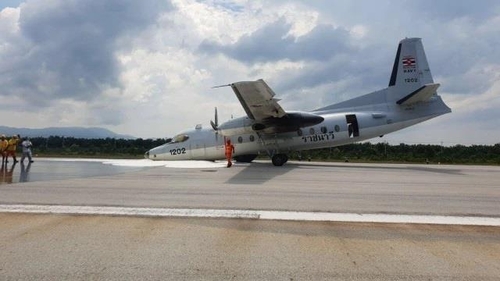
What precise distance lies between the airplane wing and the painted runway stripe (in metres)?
11.6

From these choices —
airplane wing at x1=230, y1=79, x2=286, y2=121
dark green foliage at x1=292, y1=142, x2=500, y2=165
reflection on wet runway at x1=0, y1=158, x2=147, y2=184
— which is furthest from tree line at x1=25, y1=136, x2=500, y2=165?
reflection on wet runway at x1=0, y1=158, x2=147, y2=184

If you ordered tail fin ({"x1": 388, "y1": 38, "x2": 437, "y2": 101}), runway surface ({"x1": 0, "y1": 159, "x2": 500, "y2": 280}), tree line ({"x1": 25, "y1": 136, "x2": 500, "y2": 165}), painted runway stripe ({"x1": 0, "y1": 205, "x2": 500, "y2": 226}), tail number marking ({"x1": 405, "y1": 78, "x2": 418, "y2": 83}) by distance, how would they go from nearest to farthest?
runway surface ({"x1": 0, "y1": 159, "x2": 500, "y2": 280}) → painted runway stripe ({"x1": 0, "y1": 205, "x2": 500, "y2": 226}) → tail fin ({"x1": 388, "y1": 38, "x2": 437, "y2": 101}) → tail number marking ({"x1": 405, "y1": 78, "x2": 418, "y2": 83}) → tree line ({"x1": 25, "y1": 136, "x2": 500, "y2": 165})

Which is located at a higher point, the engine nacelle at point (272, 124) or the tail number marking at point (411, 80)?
the tail number marking at point (411, 80)

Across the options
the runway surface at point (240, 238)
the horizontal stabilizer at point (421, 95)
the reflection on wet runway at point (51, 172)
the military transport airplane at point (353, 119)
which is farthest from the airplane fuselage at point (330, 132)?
the runway surface at point (240, 238)

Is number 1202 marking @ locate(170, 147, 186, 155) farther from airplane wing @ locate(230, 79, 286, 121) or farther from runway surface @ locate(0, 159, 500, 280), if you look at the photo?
runway surface @ locate(0, 159, 500, 280)

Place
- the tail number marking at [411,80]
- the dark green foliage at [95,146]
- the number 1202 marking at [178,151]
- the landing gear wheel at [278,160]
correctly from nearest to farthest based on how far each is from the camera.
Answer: the landing gear wheel at [278,160], the tail number marking at [411,80], the number 1202 marking at [178,151], the dark green foliage at [95,146]

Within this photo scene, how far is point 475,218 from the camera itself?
8281 millimetres

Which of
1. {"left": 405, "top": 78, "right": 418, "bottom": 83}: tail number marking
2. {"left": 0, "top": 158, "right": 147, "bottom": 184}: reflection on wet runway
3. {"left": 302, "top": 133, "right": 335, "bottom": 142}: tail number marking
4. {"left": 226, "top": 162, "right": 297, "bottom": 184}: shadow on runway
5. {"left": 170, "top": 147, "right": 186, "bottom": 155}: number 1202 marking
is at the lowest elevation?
{"left": 226, "top": 162, "right": 297, "bottom": 184}: shadow on runway

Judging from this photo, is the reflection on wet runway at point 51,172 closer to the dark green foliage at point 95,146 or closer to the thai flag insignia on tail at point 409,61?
the thai flag insignia on tail at point 409,61

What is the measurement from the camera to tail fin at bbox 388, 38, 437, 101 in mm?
24406

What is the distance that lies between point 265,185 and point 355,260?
7721 millimetres

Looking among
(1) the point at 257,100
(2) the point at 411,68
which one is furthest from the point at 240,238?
(2) the point at 411,68

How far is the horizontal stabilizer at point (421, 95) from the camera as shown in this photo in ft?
72.3

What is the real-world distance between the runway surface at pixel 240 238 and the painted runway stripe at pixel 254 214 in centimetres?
4
